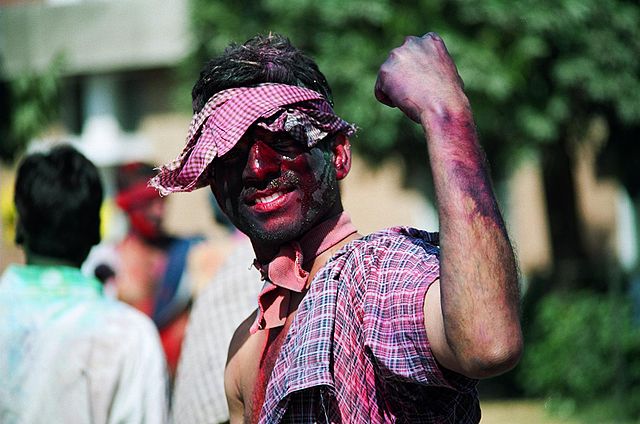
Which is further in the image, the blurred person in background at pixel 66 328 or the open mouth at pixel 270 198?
the blurred person in background at pixel 66 328

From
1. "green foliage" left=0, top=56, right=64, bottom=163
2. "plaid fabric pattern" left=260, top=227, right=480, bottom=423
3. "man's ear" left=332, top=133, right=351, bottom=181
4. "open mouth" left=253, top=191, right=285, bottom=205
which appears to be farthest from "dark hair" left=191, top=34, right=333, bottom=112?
"green foliage" left=0, top=56, right=64, bottom=163

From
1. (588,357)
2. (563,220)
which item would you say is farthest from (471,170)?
(563,220)

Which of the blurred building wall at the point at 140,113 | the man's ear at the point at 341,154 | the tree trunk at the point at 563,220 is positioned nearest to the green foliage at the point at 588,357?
the tree trunk at the point at 563,220

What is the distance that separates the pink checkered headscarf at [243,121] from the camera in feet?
8.38

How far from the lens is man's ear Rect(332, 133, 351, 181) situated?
2.68 metres

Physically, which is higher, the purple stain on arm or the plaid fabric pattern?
the purple stain on arm

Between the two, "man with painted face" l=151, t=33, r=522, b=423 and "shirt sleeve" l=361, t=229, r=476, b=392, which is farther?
"shirt sleeve" l=361, t=229, r=476, b=392

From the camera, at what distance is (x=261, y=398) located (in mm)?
2713

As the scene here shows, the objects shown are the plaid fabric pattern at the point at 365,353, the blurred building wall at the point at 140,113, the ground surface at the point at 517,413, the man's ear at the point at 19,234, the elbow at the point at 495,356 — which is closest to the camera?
the elbow at the point at 495,356

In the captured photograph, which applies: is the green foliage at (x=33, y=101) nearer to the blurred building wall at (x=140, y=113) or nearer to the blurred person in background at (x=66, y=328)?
the blurred building wall at (x=140, y=113)

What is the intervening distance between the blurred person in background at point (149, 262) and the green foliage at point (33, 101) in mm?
7947

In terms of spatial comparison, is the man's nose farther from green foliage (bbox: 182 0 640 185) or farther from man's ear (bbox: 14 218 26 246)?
green foliage (bbox: 182 0 640 185)

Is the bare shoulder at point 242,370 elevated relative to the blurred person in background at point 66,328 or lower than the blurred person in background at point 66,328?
elevated

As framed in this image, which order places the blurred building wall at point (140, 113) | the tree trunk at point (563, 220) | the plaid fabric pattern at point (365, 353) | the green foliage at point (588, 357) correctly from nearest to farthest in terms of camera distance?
the plaid fabric pattern at point (365, 353)
the green foliage at point (588, 357)
the tree trunk at point (563, 220)
the blurred building wall at point (140, 113)
